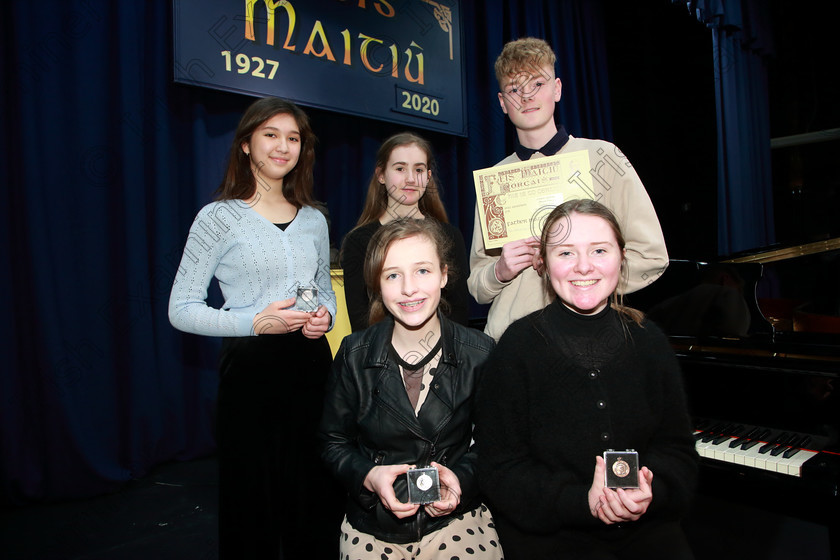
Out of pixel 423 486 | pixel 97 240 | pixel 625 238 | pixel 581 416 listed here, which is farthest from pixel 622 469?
pixel 97 240

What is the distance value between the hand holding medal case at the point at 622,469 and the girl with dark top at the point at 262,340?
2.96ft

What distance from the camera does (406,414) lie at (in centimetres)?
133

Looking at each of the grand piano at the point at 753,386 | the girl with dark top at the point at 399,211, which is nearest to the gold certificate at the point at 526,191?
the girl with dark top at the point at 399,211

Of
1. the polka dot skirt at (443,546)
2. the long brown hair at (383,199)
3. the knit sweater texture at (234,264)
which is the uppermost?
the long brown hair at (383,199)

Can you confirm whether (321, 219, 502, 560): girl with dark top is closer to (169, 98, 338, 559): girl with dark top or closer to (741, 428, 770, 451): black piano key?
(169, 98, 338, 559): girl with dark top

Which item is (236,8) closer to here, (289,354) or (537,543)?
(289,354)

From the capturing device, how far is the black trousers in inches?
61.4

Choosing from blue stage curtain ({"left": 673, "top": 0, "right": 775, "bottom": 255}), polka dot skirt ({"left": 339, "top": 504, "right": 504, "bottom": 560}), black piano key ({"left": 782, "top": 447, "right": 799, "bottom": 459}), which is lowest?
polka dot skirt ({"left": 339, "top": 504, "right": 504, "bottom": 560})

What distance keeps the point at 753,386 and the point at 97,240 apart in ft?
10.6

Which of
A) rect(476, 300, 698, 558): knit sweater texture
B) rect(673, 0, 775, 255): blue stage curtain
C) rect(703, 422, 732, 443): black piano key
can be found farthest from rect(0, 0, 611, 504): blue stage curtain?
rect(673, 0, 775, 255): blue stage curtain

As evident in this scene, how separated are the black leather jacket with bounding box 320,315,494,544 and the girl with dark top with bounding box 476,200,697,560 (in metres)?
0.11

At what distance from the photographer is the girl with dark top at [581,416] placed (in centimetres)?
117

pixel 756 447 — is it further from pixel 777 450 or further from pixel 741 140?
pixel 741 140

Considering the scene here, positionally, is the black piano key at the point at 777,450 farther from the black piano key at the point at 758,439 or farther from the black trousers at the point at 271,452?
the black trousers at the point at 271,452
